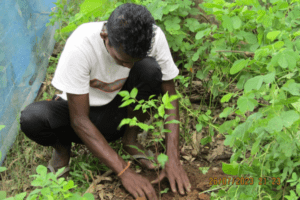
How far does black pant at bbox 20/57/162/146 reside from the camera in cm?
223

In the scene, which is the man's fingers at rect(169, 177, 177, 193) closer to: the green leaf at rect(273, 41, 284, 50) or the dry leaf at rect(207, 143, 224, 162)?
the dry leaf at rect(207, 143, 224, 162)

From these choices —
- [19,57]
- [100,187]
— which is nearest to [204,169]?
[100,187]

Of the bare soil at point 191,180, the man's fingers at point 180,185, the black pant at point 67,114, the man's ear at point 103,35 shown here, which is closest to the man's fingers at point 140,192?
the bare soil at point 191,180

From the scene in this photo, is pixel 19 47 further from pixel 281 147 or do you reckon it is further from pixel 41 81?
pixel 281 147

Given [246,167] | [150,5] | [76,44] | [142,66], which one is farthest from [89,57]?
[246,167]

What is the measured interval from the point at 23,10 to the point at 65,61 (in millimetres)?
1429

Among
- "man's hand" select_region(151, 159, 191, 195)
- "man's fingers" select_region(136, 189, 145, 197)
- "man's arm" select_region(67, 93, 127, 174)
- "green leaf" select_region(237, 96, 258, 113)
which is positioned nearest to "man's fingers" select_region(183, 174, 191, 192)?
"man's hand" select_region(151, 159, 191, 195)

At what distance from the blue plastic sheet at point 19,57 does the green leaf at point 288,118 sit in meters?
2.18

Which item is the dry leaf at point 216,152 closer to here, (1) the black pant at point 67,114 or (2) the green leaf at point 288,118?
(1) the black pant at point 67,114

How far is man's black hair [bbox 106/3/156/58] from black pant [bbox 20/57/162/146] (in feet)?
1.73

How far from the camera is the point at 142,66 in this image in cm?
231

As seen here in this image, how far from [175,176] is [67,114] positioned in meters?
0.89

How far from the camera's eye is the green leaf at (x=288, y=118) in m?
1.25

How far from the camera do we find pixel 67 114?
2330 mm
